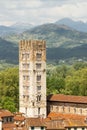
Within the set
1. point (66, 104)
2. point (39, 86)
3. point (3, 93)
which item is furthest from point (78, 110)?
point (3, 93)

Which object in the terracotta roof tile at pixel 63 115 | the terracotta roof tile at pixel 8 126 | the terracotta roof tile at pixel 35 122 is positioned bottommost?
the terracotta roof tile at pixel 63 115

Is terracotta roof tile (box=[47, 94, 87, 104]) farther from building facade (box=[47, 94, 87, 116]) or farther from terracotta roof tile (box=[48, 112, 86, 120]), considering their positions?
terracotta roof tile (box=[48, 112, 86, 120])

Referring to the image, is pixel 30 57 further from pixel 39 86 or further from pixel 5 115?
pixel 5 115

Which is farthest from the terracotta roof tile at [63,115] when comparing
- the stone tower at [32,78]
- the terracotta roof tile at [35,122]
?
the terracotta roof tile at [35,122]

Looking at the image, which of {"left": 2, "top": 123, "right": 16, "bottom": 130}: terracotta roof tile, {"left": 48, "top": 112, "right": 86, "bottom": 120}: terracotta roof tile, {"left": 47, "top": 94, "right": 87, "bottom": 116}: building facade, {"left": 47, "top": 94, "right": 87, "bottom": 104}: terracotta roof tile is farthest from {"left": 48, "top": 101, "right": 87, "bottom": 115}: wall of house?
{"left": 2, "top": 123, "right": 16, "bottom": 130}: terracotta roof tile

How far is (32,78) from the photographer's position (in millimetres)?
93938

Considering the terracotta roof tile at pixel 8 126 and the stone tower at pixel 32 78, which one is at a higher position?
the stone tower at pixel 32 78

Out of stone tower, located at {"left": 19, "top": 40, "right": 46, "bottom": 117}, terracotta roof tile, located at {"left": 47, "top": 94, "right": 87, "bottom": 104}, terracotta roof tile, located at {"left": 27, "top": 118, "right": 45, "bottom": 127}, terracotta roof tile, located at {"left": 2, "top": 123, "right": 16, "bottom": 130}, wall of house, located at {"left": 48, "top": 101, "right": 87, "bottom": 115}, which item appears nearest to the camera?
terracotta roof tile, located at {"left": 27, "top": 118, "right": 45, "bottom": 127}

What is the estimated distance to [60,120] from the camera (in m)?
77.3

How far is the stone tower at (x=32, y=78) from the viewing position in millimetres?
94000

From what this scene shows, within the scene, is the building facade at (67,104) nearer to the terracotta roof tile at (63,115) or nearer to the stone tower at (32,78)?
the terracotta roof tile at (63,115)

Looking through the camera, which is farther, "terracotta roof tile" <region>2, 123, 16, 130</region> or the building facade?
the building facade

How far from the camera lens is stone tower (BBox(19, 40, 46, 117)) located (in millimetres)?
94000

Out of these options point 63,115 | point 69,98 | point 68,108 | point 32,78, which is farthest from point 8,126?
point 69,98
